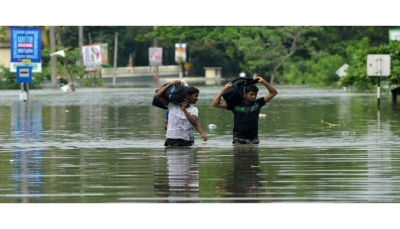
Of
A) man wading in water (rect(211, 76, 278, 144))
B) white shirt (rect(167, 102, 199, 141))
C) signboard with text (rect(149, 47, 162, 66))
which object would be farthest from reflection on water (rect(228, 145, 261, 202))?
signboard with text (rect(149, 47, 162, 66))

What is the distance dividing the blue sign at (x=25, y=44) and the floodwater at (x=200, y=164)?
70.6 ft

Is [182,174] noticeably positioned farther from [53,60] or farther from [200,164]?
[53,60]

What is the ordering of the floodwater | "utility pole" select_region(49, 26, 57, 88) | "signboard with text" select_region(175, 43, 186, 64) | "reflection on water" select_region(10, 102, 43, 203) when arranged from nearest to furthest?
the floodwater, "reflection on water" select_region(10, 102, 43, 203), "utility pole" select_region(49, 26, 57, 88), "signboard with text" select_region(175, 43, 186, 64)

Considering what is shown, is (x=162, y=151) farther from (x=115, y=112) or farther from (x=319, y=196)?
(x=115, y=112)

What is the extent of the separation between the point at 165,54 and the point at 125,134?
8250 centimetres

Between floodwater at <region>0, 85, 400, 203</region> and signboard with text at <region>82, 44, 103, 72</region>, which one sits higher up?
signboard with text at <region>82, 44, 103, 72</region>

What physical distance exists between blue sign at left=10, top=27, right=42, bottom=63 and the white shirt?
3166 centimetres

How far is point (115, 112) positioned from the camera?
34469 mm

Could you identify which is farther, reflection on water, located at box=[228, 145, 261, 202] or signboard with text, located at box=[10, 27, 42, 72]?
signboard with text, located at box=[10, 27, 42, 72]

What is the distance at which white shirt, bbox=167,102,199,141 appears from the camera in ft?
56.3

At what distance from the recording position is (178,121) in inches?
680

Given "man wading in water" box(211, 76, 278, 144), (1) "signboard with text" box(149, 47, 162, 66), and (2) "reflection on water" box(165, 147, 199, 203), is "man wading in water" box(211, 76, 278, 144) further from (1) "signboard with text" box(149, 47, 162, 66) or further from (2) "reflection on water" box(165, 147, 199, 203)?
(1) "signboard with text" box(149, 47, 162, 66)

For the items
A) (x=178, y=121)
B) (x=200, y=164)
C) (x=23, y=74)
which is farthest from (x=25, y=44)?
(x=200, y=164)

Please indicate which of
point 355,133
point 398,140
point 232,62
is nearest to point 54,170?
point 398,140
